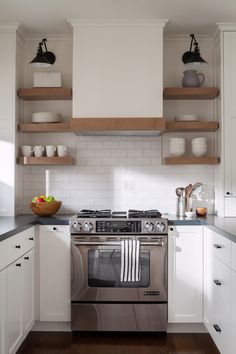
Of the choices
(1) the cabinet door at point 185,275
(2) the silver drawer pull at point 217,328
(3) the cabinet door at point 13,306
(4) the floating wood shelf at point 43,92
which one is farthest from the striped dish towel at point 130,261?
(4) the floating wood shelf at point 43,92

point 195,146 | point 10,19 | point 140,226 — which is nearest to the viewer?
point 140,226

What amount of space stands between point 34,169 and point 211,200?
6.07 feet

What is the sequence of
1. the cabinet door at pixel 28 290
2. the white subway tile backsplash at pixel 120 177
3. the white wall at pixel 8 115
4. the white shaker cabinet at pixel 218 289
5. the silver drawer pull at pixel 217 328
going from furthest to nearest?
the white subway tile backsplash at pixel 120 177
the white wall at pixel 8 115
the cabinet door at pixel 28 290
the silver drawer pull at pixel 217 328
the white shaker cabinet at pixel 218 289

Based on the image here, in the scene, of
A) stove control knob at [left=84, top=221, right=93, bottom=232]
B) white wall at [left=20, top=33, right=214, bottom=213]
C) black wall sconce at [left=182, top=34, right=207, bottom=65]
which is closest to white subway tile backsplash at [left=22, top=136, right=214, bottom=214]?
white wall at [left=20, top=33, right=214, bottom=213]

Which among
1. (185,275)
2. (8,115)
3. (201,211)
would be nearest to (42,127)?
(8,115)

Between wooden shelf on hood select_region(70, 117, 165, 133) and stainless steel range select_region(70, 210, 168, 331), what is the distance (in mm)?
847

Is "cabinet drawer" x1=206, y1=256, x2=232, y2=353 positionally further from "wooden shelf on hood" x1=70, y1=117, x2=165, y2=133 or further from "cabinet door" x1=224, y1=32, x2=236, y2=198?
"wooden shelf on hood" x1=70, y1=117, x2=165, y2=133

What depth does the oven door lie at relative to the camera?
3.56m

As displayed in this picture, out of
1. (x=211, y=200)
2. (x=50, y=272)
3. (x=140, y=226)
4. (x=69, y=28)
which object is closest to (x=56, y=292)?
(x=50, y=272)

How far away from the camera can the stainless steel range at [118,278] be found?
356 cm

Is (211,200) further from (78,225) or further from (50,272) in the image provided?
(50,272)

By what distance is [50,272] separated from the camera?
3.64 m

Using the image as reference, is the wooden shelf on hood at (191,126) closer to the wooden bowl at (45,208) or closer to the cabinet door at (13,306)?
the wooden bowl at (45,208)

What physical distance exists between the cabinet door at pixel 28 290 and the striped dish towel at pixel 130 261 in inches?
30.0
